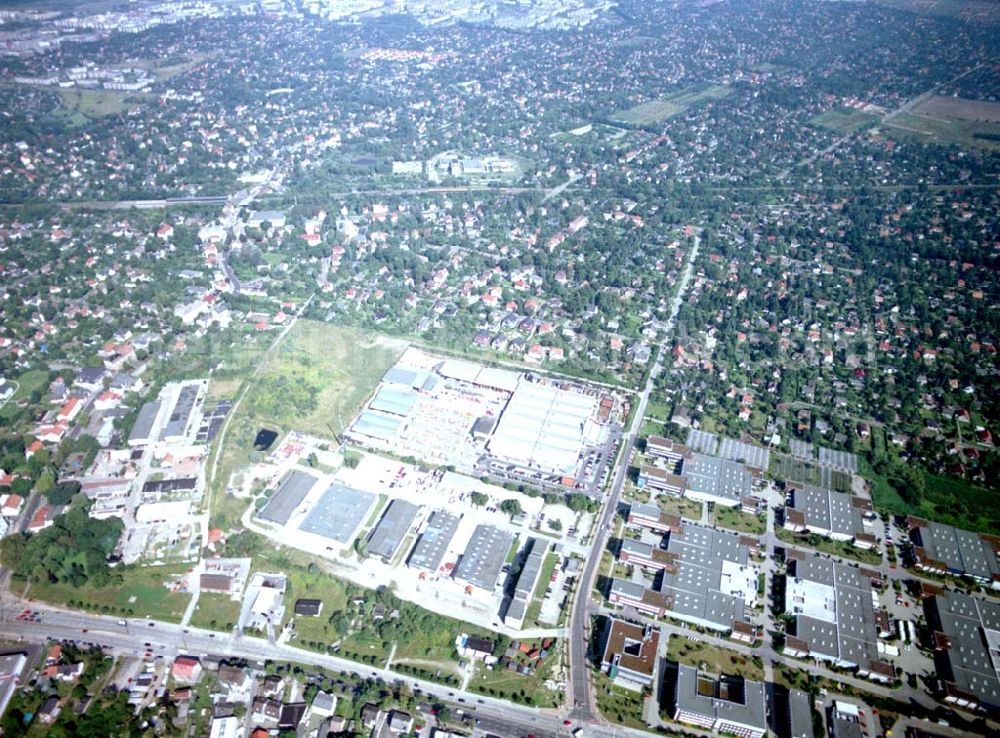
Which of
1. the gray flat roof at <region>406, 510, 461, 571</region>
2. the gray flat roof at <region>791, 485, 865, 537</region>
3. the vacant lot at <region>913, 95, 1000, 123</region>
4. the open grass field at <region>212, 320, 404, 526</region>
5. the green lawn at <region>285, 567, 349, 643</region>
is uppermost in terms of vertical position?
the vacant lot at <region>913, 95, 1000, 123</region>

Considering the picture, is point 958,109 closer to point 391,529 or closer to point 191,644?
point 391,529

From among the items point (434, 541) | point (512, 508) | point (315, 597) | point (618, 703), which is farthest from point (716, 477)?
point (315, 597)

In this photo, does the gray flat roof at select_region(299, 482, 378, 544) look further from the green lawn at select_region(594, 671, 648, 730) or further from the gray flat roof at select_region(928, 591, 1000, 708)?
the gray flat roof at select_region(928, 591, 1000, 708)

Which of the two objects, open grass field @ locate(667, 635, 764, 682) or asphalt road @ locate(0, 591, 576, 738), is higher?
open grass field @ locate(667, 635, 764, 682)

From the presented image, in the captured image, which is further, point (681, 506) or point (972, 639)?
point (681, 506)

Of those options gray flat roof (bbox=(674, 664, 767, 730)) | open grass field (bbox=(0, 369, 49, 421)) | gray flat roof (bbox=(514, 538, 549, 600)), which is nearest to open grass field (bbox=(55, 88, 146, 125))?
open grass field (bbox=(0, 369, 49, 421))
